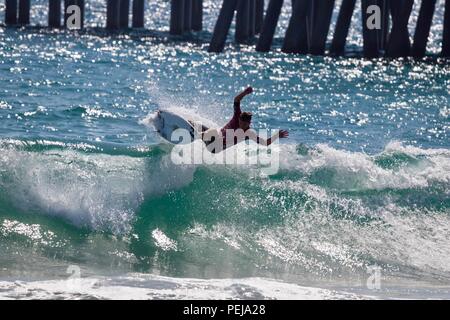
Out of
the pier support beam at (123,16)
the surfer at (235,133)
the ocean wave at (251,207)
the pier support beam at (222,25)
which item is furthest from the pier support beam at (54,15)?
the surfer at (235,133)

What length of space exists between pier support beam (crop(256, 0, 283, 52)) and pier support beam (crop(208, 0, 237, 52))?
0.87m

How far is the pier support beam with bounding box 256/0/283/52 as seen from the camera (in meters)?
29.1

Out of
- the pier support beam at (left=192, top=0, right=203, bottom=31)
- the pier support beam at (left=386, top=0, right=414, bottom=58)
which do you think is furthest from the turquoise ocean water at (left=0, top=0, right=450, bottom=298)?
the pier support beam at (left=192, top=0, right=203, bottom=31)

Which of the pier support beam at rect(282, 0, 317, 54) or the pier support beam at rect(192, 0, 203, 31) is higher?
the pier support beam at rect(282, 0, 317, 54)

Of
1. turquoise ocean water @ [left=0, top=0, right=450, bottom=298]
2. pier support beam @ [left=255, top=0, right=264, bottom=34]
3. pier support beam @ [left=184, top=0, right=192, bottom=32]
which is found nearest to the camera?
turquoise ocean water @ [left=0, top=0, right=450, bottom=298]

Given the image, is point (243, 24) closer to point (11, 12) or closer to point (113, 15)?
point (113, 15)

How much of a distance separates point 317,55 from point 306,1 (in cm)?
224

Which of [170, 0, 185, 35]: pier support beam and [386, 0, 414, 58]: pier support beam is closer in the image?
[386, 0, 414, 58]: pier support beam

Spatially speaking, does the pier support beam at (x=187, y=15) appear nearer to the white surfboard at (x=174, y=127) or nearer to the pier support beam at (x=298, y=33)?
the pier support beam at (x=298, y=33)

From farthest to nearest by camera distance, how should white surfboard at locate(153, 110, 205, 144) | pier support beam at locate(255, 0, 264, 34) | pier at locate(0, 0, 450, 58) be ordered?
pier support beam at locate(255, 0, 264, 34) < pier at locate(0, 0, 450, 58) < white surfboard at locate(153, 110, 205, 144)

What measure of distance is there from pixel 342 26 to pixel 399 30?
180cm

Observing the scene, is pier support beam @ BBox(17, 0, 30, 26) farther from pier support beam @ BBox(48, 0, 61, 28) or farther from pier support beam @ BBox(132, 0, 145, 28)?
pier support beam @ BBox(132, 0, 145, 28)
